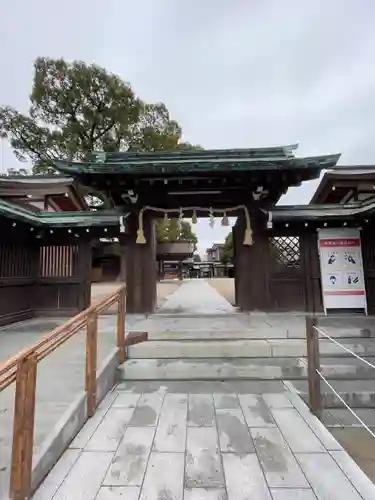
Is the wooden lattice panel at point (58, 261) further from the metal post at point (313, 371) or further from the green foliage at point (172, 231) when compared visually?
the green foliage at point (172, 231)

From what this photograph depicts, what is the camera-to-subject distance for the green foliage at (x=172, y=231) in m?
20.2

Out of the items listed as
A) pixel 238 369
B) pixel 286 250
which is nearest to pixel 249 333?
pixel 238 369

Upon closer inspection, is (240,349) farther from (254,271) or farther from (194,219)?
(194,219)

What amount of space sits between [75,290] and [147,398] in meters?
Result: 4.32

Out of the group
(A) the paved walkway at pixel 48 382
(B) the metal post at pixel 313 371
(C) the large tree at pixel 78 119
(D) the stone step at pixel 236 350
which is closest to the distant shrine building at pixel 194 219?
(A) the paved walkway at pixel 48 382

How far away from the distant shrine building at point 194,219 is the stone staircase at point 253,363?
7.29 ft

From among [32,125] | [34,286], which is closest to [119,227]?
[34,286]

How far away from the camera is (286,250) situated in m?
6.79

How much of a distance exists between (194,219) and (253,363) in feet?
12.0

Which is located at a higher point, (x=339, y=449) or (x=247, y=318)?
(x=247, y=318)

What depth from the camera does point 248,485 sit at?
6.11ft

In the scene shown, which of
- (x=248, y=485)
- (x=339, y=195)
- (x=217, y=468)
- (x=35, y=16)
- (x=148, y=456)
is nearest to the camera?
(x=248, y=485)

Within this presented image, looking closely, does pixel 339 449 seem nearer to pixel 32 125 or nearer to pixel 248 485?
pixel 248 485

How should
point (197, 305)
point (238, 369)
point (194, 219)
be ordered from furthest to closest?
point (197, 305), point (194, 219), point (238, 369)
